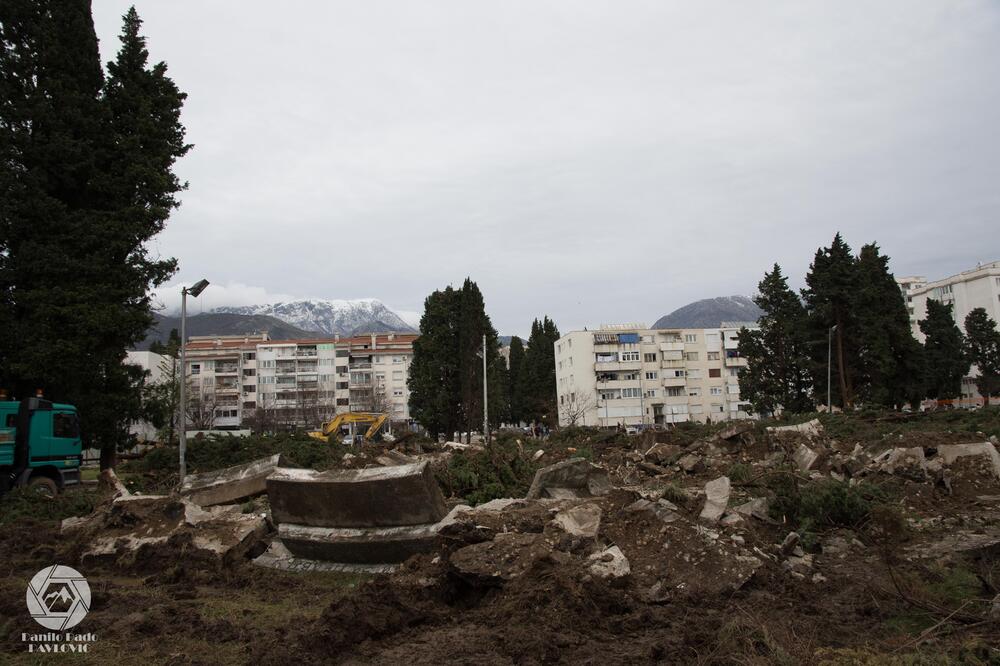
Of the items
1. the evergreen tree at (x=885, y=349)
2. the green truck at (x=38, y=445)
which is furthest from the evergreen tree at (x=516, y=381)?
the green truck at (x=38, y=445)

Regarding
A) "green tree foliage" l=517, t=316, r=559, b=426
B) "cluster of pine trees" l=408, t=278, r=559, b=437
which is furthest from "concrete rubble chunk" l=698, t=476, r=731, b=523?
"green tree foliage" l=517, t=316, r=559, b=426

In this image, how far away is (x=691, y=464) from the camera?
1767 centimetres

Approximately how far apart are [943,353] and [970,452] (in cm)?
5130

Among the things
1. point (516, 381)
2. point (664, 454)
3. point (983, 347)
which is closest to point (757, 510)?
point (664, 454)

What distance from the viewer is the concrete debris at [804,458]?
14409mm

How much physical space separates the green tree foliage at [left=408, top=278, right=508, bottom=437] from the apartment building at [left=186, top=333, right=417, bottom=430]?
49341 millimetres

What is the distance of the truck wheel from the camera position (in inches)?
627

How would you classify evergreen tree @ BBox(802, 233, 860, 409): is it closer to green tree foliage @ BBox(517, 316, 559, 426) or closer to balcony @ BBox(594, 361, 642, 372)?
green tree foliage @ BBox(517, 316, 559, 426)

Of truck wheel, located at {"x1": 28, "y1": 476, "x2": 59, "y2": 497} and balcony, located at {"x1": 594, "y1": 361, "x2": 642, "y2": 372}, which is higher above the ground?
balcony, located at {"x1": 594, "y1": 361, "x2": 642, "y2": 372}

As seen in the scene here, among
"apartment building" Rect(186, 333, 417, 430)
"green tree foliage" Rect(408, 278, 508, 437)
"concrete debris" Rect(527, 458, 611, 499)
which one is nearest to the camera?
"concrete debris" Rect(527, 458, 611, 499)

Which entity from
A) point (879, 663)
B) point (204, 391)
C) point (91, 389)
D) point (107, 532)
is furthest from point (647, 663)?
point (204, 391)

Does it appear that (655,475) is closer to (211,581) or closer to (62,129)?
(211,581)

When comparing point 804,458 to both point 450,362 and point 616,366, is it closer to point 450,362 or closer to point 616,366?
point 450,362

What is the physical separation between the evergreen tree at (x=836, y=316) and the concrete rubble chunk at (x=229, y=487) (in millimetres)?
37974
